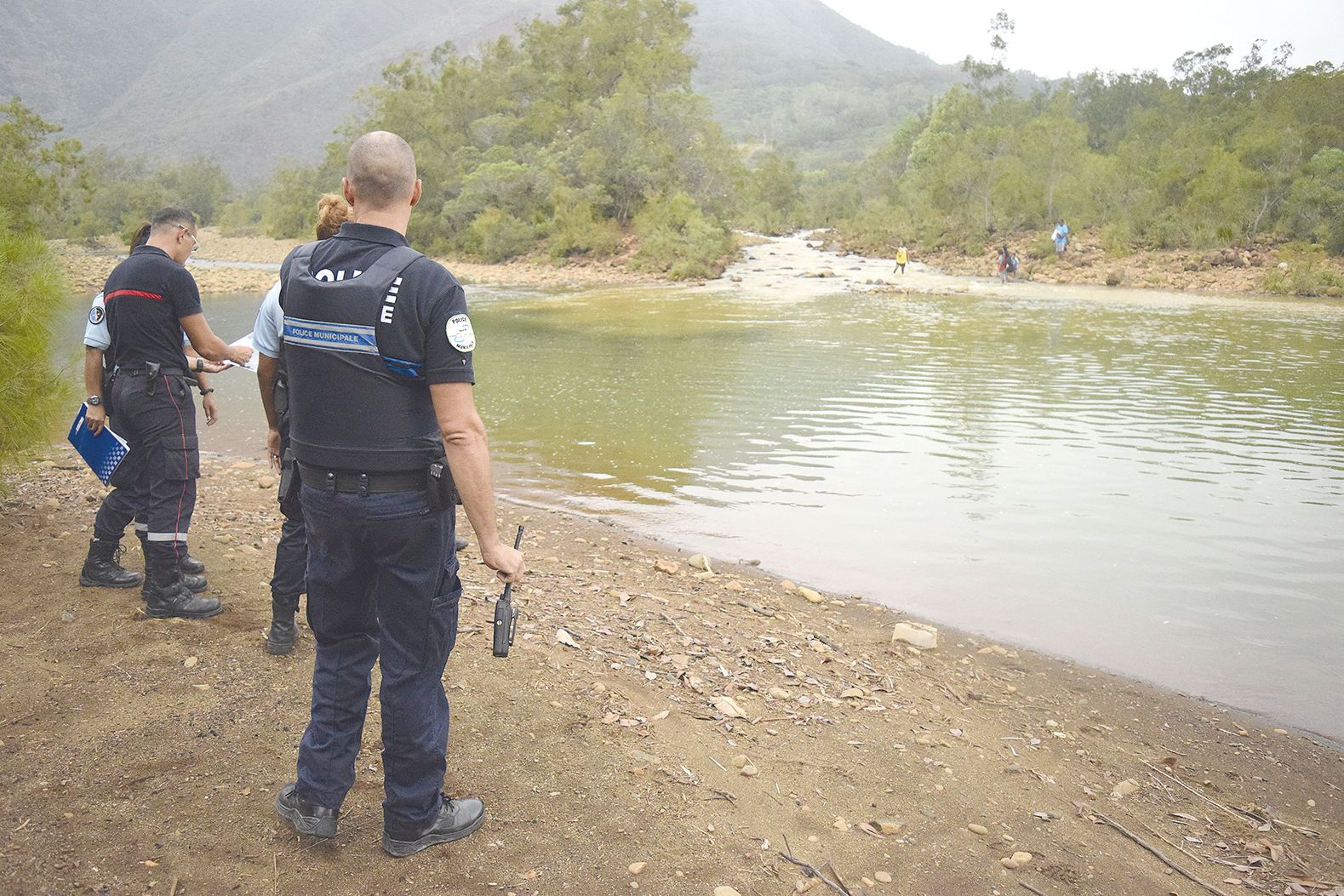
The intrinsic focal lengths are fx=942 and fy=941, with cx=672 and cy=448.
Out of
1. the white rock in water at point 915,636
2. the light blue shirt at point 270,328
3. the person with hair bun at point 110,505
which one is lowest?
the white rock in water at point 915,636

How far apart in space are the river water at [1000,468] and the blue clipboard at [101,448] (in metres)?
2.26

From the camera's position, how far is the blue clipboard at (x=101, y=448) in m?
4.80

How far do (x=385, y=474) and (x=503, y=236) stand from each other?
43502mm

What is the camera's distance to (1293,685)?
5219 millimetres

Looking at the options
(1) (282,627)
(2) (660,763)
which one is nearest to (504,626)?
(2) (660,763)

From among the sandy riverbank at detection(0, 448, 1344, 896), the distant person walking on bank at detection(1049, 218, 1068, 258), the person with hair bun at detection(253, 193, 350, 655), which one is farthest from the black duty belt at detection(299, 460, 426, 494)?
the distant person walking on bank at detection(1049, 218, 1068, 258)

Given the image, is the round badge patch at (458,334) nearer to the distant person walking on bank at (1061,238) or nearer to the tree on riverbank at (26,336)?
the tree on riverbank at (26,336)

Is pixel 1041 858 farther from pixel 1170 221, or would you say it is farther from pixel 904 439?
pixel 1170 221

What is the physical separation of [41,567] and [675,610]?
11.6 ft

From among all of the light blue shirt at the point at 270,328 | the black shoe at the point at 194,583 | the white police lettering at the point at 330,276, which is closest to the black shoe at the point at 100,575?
the black shoe at the point at 194,583

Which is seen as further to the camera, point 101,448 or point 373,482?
point 101,448

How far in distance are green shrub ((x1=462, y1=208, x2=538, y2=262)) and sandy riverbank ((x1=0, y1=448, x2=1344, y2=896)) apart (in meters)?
40.4

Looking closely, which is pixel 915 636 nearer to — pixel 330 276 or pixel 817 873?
pixel 817 873

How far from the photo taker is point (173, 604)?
470 cm
